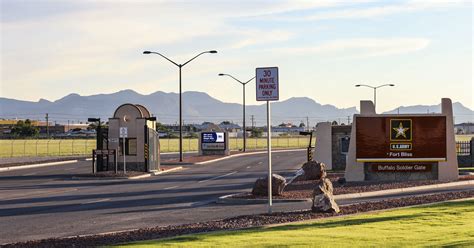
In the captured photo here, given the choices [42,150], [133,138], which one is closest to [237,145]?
[42,150]

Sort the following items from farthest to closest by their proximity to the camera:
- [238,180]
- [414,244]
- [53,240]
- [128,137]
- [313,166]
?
[128,137] < [238,180] < [313,166] < [53,240] < [414,244]

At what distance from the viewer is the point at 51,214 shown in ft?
71.4

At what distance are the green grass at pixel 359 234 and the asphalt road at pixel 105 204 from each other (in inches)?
156

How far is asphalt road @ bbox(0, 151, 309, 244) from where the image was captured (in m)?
18.7

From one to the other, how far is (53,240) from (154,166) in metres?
30.6

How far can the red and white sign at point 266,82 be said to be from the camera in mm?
18234

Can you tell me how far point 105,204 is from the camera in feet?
81.3

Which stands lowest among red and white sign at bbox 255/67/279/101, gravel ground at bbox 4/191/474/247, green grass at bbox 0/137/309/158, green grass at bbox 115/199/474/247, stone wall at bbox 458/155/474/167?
gravel ground at bbox 4/191/474/247

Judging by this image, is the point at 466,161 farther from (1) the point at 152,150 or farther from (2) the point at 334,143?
(1) the point at 152,150

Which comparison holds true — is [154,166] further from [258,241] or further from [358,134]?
[258,241]

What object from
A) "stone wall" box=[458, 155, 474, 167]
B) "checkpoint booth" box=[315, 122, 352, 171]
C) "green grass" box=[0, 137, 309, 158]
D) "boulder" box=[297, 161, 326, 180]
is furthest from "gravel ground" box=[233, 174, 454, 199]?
"green grass" box=[0, 137, 309, 158]

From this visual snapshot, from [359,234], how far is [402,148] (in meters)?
19.2

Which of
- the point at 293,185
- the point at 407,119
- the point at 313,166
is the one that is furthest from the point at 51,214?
the point at 407,119

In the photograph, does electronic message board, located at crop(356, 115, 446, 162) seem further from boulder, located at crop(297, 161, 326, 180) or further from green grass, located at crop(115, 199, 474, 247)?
green grass, located at crop(115, 199, 474, 247)
